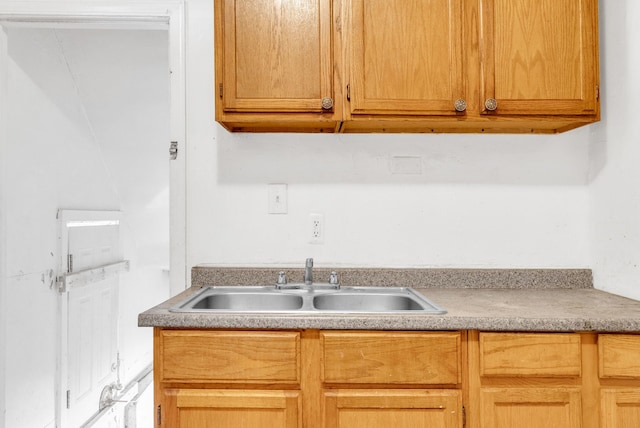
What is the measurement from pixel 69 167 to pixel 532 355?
2288 mm

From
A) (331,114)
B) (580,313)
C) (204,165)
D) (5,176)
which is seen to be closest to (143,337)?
(5,176)

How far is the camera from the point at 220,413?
1148mm

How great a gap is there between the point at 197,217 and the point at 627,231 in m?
1.67

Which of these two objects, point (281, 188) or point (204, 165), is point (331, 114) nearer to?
point (281, 188)

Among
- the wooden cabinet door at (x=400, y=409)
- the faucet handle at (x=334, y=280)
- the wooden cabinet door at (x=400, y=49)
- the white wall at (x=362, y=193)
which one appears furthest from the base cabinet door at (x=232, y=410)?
the wooden cabinet door at (x=400, y=49)

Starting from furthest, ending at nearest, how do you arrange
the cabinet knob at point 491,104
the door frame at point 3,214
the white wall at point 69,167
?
the white wall at point 69,167 → the door frame at point 3,214 → the cabinet knob at point 491,104

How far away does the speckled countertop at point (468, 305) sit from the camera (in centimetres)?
113

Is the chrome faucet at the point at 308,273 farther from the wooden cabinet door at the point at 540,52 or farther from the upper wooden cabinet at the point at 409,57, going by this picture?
the wooden cabinet door at the point at 540,52

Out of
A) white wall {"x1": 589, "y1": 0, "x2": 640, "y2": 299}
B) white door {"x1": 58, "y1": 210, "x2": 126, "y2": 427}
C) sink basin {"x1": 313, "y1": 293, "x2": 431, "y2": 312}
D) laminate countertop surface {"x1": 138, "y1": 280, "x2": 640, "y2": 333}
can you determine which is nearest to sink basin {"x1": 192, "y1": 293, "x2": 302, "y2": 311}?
sink basin {"x1": 313, "y1": 293, "x2": 431, "y2": 312}

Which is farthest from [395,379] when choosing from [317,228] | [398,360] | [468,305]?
[317,228]

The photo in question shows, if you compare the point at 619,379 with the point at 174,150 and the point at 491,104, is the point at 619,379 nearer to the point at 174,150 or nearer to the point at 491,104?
the point at 491,104

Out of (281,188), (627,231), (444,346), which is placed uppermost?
(281,188)

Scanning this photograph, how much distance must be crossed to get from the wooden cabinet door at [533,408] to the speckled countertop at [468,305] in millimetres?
181

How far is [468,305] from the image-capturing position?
131cm
